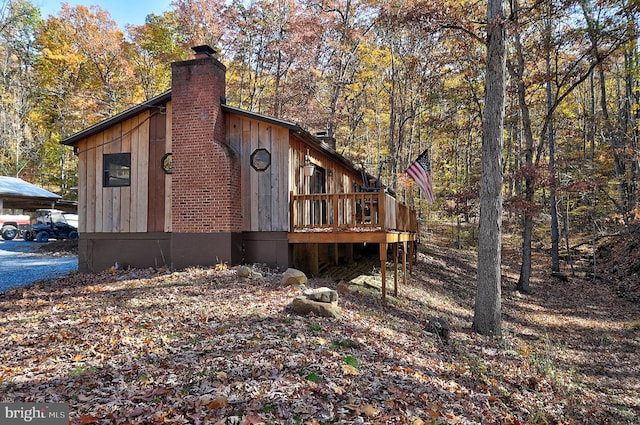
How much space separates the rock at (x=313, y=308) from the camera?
261 inches

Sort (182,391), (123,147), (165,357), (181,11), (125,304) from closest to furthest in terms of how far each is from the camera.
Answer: (182,391), (165,357), (125,304), (123,147), (181,11)

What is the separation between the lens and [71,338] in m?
5.22

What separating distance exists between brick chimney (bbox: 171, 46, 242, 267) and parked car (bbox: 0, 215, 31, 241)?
15415 millimetres

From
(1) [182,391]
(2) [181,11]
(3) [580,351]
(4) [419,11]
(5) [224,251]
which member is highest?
(2) [181,11]

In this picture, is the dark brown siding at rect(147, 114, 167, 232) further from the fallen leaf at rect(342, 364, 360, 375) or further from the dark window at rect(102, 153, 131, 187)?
the fallen leaf at rect(342, 364, 360, 375)

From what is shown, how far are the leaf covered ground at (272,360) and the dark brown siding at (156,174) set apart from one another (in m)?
1.32

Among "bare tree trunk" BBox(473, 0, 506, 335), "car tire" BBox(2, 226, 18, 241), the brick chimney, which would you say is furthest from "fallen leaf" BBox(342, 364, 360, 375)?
"car tire" BBox(2, 226, 18, 241)

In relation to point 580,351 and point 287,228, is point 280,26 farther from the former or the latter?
point 580,351

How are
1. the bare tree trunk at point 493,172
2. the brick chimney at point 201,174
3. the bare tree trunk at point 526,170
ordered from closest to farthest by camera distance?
the bare tree trunk at point 493,172 < the brick chimney at point 201,174 < the bare tree trunk at point 526,170

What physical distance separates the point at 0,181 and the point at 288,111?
15.4 meters

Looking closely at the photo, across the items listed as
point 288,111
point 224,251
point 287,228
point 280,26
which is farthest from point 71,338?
point 280,26

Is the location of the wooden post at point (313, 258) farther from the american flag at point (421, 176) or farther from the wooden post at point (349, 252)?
the wooden post at point (349, 252)

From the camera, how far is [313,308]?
6645mm

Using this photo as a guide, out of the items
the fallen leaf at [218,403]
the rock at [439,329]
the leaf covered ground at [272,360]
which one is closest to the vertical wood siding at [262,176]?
the leaf covered ground at [272,360]
